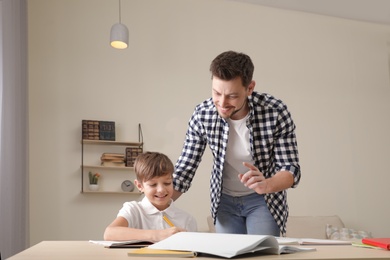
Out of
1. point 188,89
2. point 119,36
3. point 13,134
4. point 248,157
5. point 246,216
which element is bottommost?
point 246,216

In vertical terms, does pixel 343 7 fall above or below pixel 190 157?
above

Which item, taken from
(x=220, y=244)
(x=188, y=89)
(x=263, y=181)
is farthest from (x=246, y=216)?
(x=188, y=89)

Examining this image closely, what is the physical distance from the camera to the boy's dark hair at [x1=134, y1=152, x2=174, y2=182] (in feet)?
5.98

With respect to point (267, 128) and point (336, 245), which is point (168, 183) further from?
point (336, 245)

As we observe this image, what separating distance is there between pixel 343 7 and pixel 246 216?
12.7 ft

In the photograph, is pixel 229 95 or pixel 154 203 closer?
pixel 229 95

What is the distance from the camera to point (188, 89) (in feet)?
15.2

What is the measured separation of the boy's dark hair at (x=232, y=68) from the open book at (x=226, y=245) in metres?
0.74

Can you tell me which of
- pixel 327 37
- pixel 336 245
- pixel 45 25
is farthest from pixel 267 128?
pixel 327 37

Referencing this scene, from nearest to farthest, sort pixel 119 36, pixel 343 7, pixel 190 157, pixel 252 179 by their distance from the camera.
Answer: pixel 252 179
pixel 190 157
pixel 119 36
pixel 343 7

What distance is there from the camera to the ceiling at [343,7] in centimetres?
501

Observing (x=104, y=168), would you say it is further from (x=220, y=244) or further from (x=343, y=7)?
(x=220, y=244)

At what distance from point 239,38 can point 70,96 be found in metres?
1.81

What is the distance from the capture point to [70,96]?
4.21 metres
